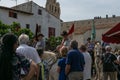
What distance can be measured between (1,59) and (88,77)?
7.71m

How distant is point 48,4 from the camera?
4432 inches

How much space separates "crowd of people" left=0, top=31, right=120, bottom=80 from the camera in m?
6.30

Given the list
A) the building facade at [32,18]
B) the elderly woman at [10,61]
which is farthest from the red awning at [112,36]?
the building facade at [32,18]

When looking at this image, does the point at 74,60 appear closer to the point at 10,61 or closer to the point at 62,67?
the point at 62,67

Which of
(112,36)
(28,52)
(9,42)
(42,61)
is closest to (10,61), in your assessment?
(9,42)

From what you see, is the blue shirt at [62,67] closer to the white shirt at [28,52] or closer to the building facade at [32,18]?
the white shirt at [28,52]

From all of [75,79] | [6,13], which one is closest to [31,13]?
[6,13]

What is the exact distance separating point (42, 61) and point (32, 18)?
169 ft

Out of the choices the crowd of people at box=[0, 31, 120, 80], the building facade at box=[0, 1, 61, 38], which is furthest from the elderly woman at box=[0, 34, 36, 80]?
the building facade at box=[0, 1, 61, 38]

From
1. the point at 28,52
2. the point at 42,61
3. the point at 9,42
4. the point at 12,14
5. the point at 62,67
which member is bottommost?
the point at 62,67

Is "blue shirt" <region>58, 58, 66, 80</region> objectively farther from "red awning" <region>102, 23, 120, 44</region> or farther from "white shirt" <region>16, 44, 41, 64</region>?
"white shirt" <region>16, 44, 41, 64</region>

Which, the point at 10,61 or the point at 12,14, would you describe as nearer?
the point at 10,61

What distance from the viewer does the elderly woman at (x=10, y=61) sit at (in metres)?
6.19

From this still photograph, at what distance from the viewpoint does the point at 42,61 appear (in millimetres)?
11125
